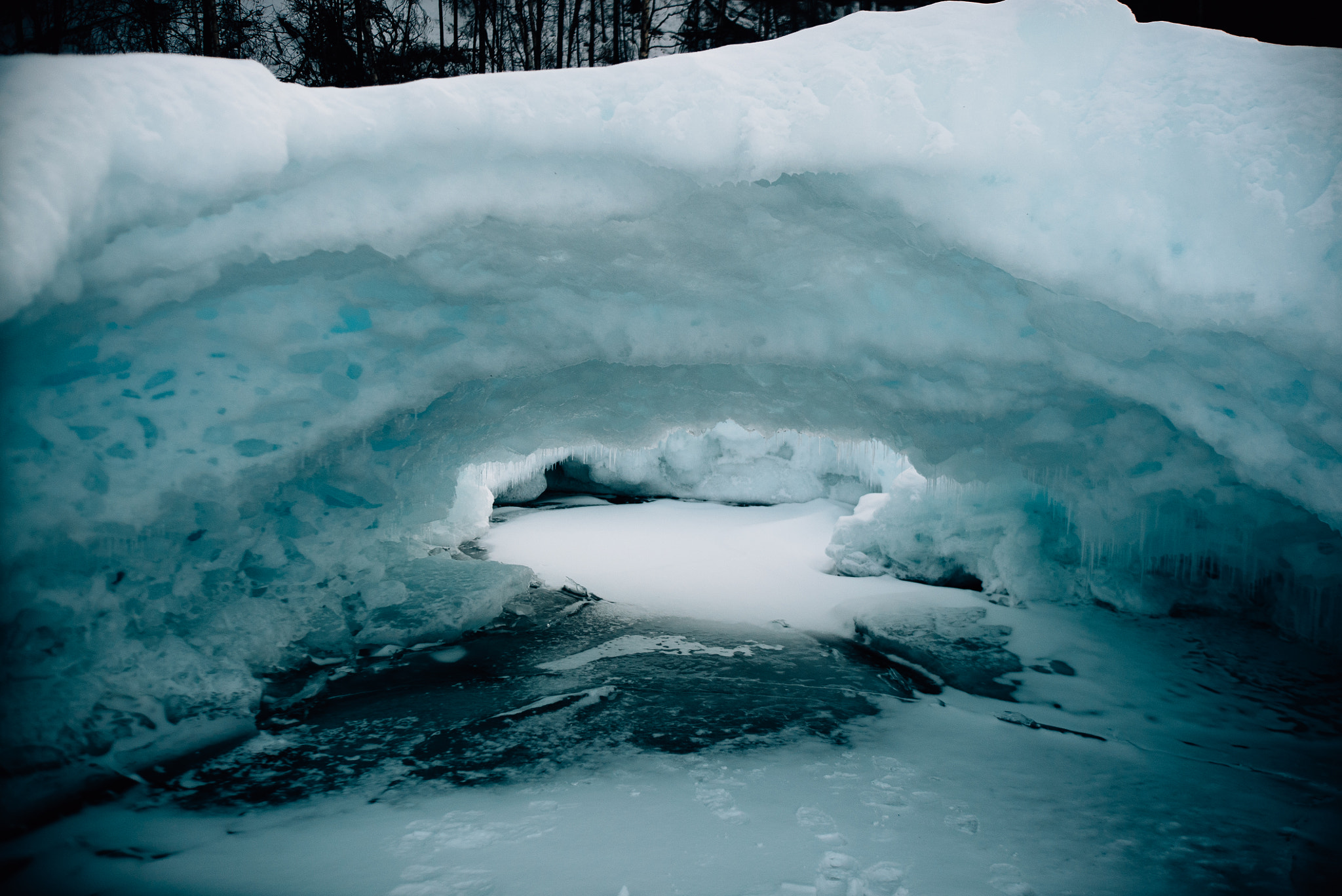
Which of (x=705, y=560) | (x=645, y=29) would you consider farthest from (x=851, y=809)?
(x=645, y=29)

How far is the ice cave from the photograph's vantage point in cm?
228

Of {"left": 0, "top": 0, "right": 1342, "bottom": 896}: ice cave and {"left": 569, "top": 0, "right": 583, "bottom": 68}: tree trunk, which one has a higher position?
{"left": 569, "top": 0, "right": 583, "bottom": 68}: tree trunk

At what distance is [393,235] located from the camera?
275 centimetres

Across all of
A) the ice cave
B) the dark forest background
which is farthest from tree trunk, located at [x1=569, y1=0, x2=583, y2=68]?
the ice cave

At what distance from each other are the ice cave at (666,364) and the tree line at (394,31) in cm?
777

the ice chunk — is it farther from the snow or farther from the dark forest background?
the dark forest background

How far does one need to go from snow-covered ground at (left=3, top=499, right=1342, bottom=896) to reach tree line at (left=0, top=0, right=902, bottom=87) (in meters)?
9.32

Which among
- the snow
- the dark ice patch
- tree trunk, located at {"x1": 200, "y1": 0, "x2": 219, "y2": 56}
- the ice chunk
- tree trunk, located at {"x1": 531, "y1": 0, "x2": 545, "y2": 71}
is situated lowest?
the snow

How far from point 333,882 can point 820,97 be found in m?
3.24

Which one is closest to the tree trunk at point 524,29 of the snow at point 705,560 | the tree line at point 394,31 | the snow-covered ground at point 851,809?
the tree line at point 394,31

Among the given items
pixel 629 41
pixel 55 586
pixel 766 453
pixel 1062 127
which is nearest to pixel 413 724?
pixel 55 586

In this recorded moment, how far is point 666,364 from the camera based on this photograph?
4211mm

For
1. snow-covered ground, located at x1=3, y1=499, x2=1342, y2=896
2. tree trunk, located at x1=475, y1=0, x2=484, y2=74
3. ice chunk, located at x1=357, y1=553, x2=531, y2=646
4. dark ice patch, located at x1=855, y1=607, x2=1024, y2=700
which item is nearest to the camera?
snow-covered ground, located at x1=3, y1=499, x2=1342, y2=896

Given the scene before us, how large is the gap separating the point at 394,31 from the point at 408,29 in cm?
26
